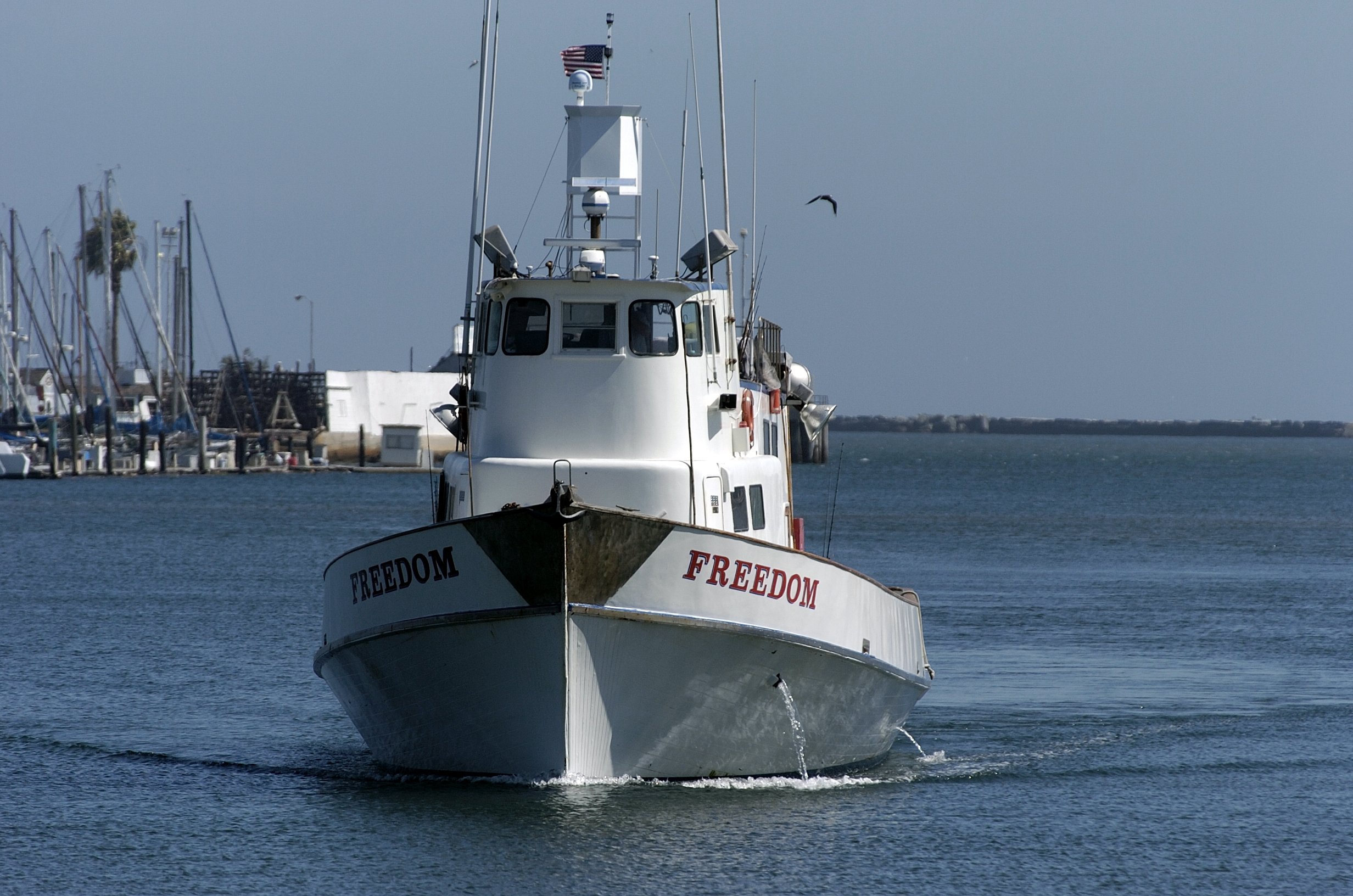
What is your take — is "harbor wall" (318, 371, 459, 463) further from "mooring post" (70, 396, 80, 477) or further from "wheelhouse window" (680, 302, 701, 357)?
"wheelhouse window" (680, 302, 701, 357)

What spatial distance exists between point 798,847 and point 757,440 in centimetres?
459

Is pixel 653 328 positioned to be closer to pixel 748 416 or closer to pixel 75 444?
pixel 748 416

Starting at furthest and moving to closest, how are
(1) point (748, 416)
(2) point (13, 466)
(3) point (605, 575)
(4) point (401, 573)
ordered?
1. (2) point (13, 466)
2. (1) point (748, 416)
3. (4) point (401, 573)
4. (3) point (605, 575)

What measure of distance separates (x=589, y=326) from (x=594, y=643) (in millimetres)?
3183

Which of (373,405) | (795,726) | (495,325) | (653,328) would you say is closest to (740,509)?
(653,328)

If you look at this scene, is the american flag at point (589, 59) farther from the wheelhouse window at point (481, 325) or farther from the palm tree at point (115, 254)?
the palm tree at point (115, 254)

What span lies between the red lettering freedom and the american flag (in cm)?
608

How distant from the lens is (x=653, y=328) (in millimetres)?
14883

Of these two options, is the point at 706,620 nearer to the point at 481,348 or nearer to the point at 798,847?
the point at 798,847

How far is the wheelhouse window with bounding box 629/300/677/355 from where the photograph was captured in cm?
1485

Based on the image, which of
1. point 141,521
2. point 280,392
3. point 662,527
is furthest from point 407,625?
point 280,392

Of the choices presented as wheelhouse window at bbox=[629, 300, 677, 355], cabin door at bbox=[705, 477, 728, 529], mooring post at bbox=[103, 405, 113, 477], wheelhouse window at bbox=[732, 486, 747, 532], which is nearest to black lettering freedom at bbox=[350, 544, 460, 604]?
cabin door at bbox=[705, 477, 728, 529]

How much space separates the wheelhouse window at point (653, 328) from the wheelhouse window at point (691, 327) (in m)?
0.10

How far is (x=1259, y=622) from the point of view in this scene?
30906 millimetres
